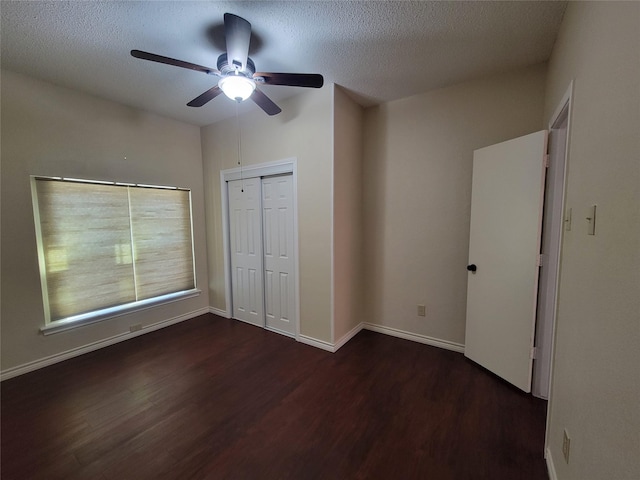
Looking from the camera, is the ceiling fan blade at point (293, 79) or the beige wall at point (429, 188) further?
the beige wall at point (429, 188)

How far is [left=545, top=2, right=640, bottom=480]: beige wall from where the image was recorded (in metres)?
0.77

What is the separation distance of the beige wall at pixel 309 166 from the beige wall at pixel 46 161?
128 cm

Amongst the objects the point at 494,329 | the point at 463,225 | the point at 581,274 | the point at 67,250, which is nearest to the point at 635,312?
the point at 581,274

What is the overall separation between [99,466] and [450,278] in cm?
304

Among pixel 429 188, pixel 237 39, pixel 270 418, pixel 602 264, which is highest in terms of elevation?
pixel 237 39

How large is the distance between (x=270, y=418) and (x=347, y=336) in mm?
1299

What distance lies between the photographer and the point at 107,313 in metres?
2.83

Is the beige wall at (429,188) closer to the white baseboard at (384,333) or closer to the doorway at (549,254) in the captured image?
the white baseboard at (384,333)

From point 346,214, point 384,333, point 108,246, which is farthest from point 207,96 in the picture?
point 384,333

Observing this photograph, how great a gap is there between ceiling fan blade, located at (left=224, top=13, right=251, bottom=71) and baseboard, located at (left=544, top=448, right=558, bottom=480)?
3.02 m

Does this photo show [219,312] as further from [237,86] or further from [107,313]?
[237,86]

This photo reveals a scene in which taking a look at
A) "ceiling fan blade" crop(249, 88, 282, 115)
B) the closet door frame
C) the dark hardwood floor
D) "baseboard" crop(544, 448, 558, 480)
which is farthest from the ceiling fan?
"baseboard" crop(544, 448, 558, 480)

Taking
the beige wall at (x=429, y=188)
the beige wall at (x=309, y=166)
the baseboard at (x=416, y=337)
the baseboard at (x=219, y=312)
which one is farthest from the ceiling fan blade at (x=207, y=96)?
the baseboard at (x=416, y=337)

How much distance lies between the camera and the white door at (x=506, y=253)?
1924 mm
